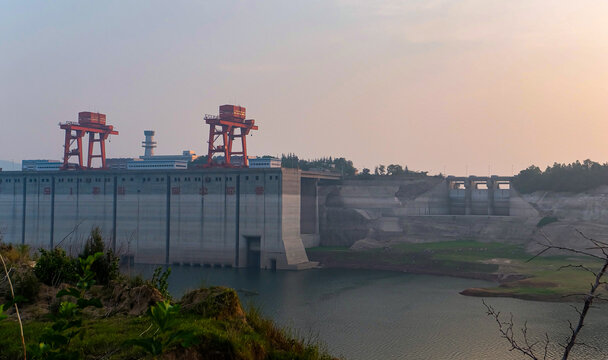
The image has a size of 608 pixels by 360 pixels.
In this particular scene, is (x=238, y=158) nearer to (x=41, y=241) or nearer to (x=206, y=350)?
(x=41, y=241)

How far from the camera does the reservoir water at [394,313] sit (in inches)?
1435

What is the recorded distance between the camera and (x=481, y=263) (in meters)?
69.7

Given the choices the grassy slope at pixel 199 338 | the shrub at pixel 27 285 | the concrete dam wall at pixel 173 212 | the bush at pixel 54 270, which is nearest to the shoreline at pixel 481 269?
the concrete dam wall at pixel 173 212

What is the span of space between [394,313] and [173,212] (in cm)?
4372

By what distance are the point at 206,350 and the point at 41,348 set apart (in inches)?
150

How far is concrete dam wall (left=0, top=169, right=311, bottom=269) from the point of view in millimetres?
76688

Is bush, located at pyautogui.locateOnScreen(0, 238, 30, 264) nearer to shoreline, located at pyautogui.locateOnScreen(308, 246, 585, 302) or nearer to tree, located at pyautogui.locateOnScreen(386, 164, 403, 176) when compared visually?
shoreline, located at pyautogui.locateOnScreen(308, 246, 585, 302)

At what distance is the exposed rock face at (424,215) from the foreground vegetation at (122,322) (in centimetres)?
6968

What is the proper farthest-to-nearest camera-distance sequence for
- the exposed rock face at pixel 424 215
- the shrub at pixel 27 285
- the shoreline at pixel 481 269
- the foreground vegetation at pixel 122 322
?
the exposed rock face at pixel 424 215
the shoreline at pixel 481 269
the shrub at pixel 27 285
the foreground vegetation at pixel 122 322

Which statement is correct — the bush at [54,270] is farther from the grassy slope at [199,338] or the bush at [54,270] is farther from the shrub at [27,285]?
the grassy slope at [199,338]

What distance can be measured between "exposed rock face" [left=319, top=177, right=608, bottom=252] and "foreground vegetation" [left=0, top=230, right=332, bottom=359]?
69.7 metres

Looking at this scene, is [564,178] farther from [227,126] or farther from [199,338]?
[199,338]

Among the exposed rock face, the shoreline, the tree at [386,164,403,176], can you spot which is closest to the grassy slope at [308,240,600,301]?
the shoreline

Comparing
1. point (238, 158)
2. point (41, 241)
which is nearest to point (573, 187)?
point (238, 158)
